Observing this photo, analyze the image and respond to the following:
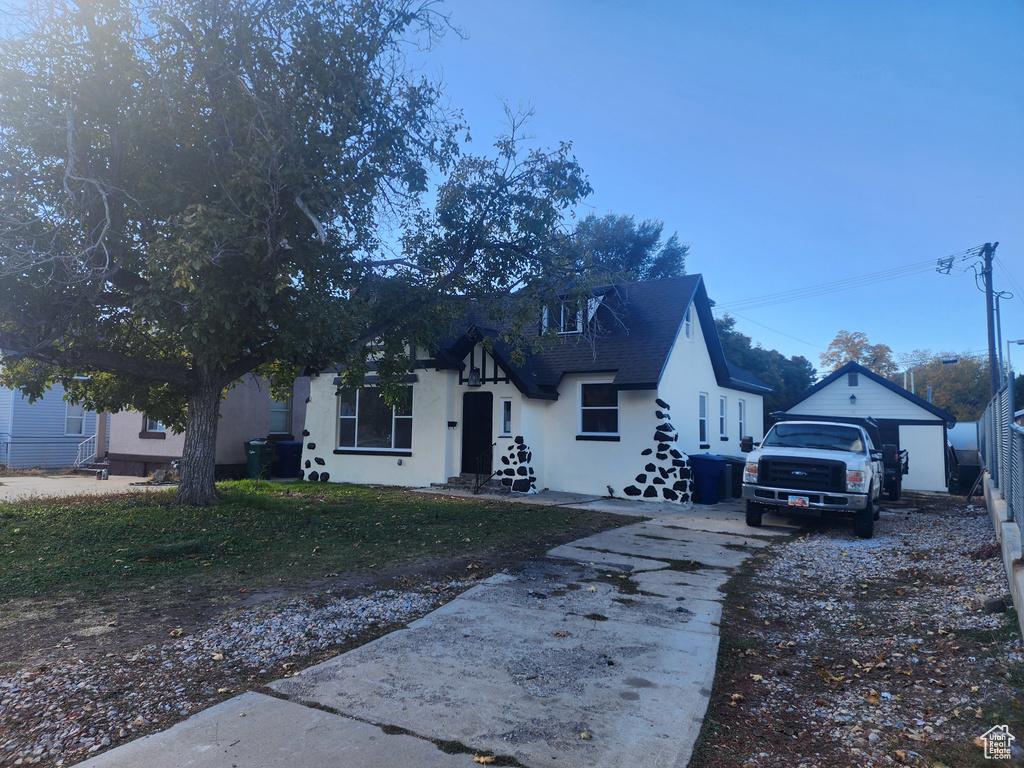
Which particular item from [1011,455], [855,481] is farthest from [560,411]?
[1011,455]

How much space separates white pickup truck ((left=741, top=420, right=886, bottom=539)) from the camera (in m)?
10.5

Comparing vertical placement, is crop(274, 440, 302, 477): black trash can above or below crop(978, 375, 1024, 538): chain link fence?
below

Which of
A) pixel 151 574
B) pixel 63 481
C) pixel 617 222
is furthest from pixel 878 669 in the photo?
pixel 617 222

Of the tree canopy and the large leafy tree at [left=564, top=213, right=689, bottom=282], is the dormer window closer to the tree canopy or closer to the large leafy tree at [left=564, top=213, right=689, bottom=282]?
the large leafy tree at [left=564, top=213, right=689, bottom=282]

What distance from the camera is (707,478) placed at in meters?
15.1

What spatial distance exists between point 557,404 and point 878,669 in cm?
1210

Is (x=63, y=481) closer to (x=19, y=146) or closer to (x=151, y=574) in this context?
(x=19, y=146)

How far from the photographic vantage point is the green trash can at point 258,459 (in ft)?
62.1

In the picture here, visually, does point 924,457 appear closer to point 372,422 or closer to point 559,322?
point 559,322

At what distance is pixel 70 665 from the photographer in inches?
164

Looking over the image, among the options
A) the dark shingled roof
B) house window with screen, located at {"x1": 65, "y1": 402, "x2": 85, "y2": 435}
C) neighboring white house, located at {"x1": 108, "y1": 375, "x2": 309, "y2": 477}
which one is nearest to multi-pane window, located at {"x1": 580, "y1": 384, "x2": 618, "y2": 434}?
the dark shingled roof

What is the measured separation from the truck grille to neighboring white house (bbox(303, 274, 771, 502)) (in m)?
3.81

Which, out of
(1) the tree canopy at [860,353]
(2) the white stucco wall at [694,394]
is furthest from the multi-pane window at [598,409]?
(1) the tree canopy at [860,353]

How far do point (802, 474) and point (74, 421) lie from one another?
1043 inches
